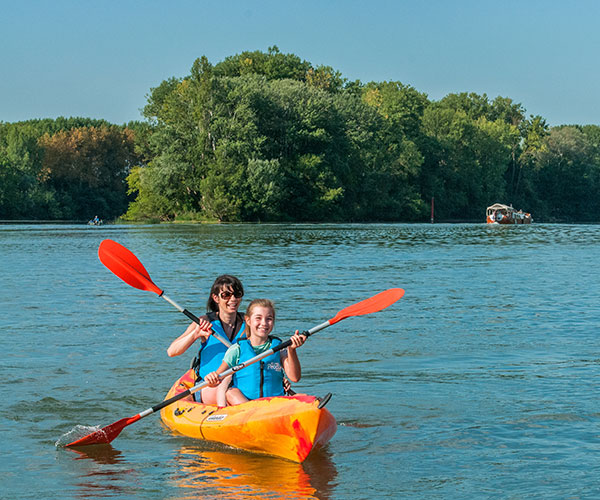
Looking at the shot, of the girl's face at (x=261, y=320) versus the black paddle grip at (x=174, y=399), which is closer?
the girl's face at (x=261, y=320)

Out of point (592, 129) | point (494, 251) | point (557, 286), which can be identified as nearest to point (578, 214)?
point (592, 129)

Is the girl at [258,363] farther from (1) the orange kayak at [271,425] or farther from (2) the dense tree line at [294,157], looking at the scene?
(2) the dense tree line at [294,157]

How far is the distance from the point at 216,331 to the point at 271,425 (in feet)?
3.33

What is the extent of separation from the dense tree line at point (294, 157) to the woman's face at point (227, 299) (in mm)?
49780

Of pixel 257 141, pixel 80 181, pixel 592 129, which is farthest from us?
pixel 592 129

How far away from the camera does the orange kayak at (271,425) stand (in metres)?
5.86

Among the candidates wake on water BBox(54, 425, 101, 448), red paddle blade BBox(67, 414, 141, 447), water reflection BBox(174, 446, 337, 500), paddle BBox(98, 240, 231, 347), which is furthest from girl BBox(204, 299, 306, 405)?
paddle BBox(98, 240, 231, 347)

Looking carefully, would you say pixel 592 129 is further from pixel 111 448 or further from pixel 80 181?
pixel 111 448

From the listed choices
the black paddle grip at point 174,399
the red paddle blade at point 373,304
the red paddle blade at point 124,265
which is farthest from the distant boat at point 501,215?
the black paddle grip at point 174,399

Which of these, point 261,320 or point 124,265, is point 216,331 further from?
point 124,265

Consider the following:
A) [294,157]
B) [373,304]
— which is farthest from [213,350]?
[294,157]

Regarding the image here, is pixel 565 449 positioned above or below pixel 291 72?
below

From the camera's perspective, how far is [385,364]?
9547mm

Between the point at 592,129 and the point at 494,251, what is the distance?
3711 inches
